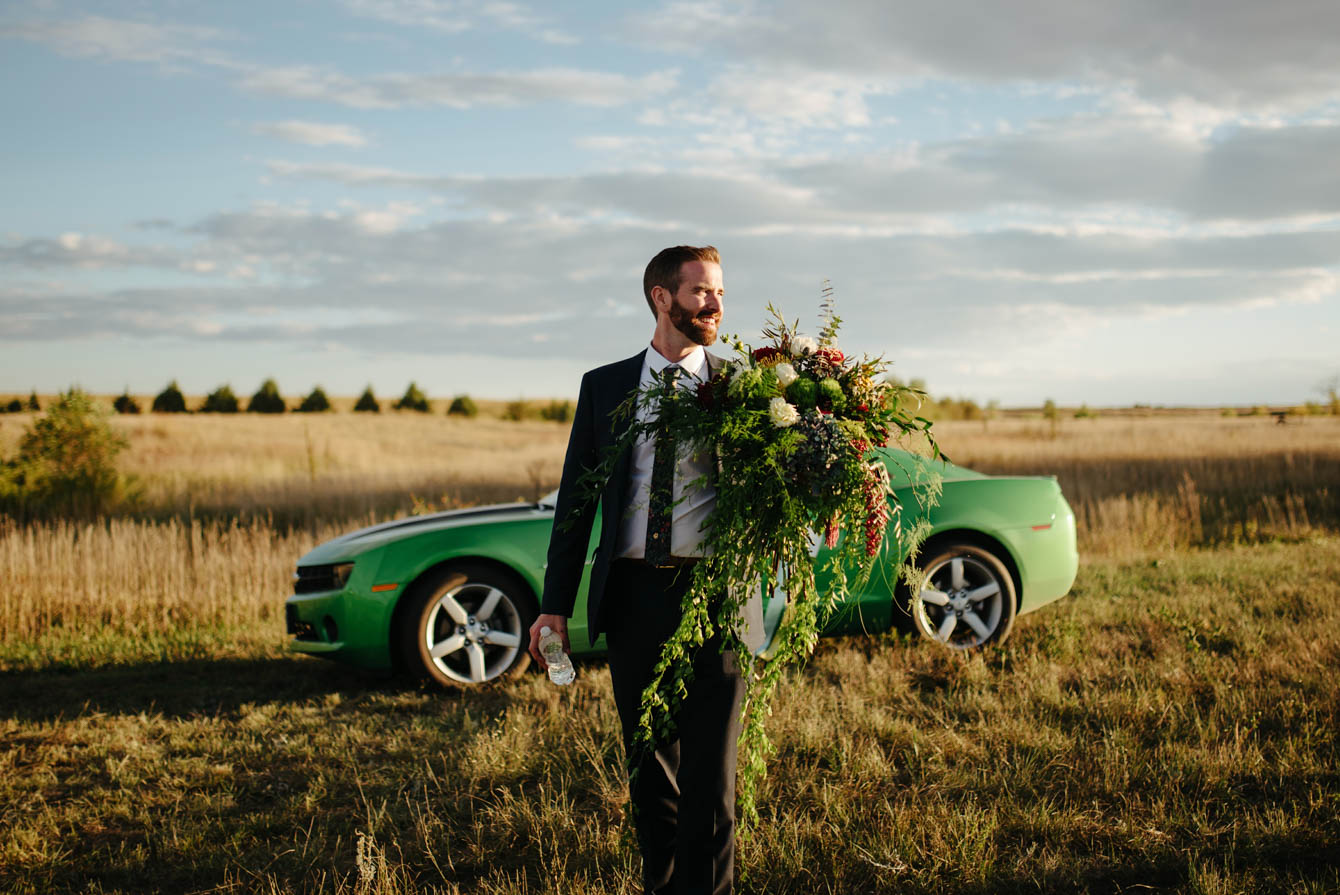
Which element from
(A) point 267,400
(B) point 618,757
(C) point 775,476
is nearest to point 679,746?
(C) point 775,476

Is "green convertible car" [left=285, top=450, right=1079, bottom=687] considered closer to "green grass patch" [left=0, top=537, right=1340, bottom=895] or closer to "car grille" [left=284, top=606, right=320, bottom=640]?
"car grille" [left=284, top=606, right=320, bottom=640]

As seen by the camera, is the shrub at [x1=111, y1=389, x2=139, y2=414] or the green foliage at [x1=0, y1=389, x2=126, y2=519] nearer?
the green foliage at [x1=0, y1=389, x2=126, y2=519]

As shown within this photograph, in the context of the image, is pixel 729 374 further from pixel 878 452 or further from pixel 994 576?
pixel 994 576

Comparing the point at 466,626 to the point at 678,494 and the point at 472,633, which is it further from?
the point at 678,494

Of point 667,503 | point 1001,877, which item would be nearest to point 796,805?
point 1001,877

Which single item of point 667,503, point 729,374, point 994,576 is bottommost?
point 994,576

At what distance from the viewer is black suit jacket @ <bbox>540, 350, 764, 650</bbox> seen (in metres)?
2.67

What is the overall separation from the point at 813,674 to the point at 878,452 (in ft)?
10.8

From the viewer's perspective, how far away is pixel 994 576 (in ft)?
19.7

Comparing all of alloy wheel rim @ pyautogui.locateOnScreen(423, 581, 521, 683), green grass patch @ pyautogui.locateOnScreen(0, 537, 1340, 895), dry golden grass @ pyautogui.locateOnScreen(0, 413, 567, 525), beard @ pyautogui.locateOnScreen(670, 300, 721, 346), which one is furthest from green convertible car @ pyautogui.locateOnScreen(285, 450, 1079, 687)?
dry golden grass @ pyautogui.locateOnScreen(0, 413, 567, 525)

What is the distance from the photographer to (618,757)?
13.8ft

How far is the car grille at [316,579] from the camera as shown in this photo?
5.74m

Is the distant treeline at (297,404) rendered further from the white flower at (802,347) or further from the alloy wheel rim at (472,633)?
the white flower at (802,347)

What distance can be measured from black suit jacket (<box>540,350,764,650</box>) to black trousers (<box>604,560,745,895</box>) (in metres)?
0.07
